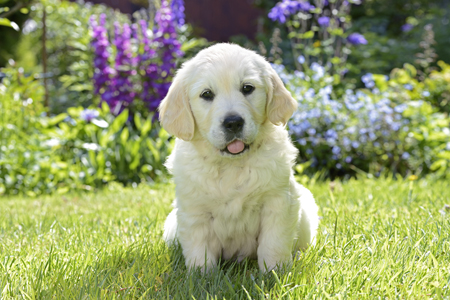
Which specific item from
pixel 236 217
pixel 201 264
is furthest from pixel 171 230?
pixel 236 217

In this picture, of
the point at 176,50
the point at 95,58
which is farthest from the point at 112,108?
the point at 176,50

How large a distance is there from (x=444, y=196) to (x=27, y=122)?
4811 mm

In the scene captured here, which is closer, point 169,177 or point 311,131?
point 311,131

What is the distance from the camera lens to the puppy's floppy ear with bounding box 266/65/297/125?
2.34 metres

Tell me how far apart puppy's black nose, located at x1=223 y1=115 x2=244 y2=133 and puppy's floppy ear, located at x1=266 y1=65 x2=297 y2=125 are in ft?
0.80

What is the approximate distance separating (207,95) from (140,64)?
148 inches

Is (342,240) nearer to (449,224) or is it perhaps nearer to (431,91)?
(449,224)

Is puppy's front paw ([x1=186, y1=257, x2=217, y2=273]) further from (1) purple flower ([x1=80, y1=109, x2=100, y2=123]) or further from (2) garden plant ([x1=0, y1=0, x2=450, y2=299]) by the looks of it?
(1) purple flower ([x1=80, y1=109, x2=100, y2=123])

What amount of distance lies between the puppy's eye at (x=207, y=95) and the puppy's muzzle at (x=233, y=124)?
21 centimetres

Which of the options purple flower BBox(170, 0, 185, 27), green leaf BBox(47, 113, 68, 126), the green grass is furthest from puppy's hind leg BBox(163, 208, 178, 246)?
purple flower BBox(170, 0, 185, 27)

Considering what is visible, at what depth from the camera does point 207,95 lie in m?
2.31

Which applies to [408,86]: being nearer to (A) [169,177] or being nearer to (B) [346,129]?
(B) [346,129]

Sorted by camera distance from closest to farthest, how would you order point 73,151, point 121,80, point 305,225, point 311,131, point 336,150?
1. point 305,225
2. point 336,150
3. point 311,131
4. point 73,151
5. point 121,80

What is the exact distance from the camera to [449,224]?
2545 millimetres
